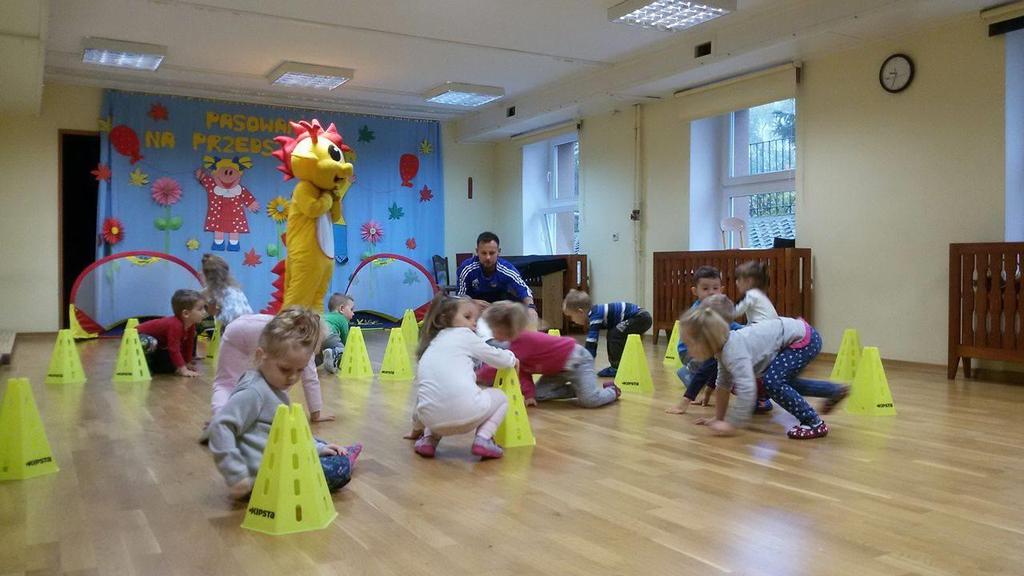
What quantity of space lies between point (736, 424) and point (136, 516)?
2.27m

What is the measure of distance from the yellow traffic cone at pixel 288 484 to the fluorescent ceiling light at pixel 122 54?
581 cm

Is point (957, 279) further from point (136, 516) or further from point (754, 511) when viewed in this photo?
point (136, 516)

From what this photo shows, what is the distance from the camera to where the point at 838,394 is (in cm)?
355

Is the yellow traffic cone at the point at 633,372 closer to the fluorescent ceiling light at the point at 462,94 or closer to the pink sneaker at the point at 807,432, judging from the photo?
the pink sneaker at the point at 807,432

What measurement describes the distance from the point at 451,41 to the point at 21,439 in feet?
16.6

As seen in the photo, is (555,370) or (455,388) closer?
(455,388)

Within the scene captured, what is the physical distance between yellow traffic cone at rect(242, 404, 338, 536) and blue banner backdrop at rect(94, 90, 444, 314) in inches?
269

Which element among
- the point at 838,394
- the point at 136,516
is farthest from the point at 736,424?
the point at 136,516

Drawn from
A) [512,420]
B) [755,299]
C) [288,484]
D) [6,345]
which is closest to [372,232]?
[6,345]

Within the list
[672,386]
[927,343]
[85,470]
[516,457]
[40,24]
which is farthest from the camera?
[927,343]

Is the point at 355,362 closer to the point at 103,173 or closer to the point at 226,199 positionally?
the point at 226,199

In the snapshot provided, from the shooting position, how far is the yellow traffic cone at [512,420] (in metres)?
3.23

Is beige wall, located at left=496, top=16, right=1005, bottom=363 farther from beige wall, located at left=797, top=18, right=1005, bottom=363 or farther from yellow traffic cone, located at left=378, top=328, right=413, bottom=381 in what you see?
yellow traffic cone, located at left=378, top=328, right=413, bottom=381

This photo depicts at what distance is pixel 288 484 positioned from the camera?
7.04 ft
